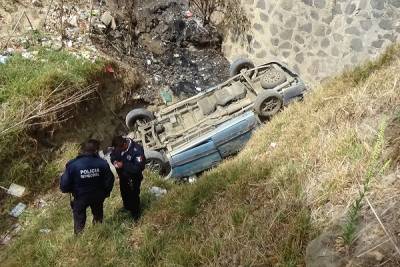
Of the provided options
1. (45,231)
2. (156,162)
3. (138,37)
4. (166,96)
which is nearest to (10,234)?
(45,231)

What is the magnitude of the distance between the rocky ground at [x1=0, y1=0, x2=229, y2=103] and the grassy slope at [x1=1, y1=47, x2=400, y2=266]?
4.50 meters

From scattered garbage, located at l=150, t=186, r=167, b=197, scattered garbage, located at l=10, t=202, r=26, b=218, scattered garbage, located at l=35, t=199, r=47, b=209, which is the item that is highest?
scattered garbage, located at l=10, t=202, r=26, b=218

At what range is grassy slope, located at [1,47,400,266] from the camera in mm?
4496

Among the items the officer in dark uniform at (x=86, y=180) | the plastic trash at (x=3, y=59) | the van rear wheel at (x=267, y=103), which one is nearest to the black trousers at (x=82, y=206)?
the officer in dark uniform at (x=86, y=180)

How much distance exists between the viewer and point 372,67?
297 inches

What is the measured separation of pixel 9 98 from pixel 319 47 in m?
6.02

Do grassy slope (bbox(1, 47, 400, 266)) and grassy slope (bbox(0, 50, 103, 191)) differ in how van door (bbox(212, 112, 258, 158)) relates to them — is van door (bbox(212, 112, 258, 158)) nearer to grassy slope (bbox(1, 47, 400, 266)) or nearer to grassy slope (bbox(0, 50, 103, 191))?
grassy slope (bbox(1, 47, 400, 266))

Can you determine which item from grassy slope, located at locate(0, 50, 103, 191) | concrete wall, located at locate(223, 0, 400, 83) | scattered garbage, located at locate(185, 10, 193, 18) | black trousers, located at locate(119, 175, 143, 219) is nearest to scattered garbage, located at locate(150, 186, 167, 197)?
black trousers, located at locate(119, 175, 143, 219)

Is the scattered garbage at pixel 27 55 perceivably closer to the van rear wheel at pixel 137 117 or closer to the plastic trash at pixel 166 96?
the van rear wheel at pixel 137 117

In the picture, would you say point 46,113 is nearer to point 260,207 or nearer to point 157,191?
point 157,191

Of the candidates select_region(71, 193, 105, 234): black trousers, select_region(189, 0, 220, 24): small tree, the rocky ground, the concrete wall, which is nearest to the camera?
select_region(71, 193, 105, 234): black trousers

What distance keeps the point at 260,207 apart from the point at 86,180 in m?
2.13

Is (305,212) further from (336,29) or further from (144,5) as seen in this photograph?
(144,5)

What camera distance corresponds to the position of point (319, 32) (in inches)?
380
